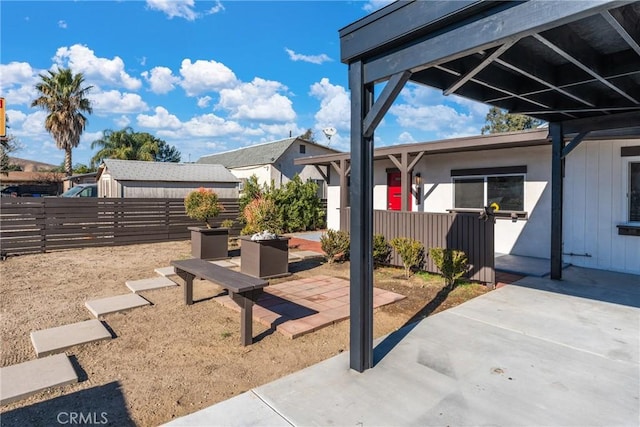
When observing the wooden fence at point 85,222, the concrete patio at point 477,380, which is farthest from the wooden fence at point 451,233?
the wooden fence at point 85,222

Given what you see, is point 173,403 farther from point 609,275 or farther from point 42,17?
point 42,17

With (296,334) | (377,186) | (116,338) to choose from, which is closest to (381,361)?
(296,334)

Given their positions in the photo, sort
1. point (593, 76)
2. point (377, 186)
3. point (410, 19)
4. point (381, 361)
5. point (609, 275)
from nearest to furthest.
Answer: point (410, 19)
point (381, 361)
point (593, 76)
point (609, 275)
point (377, 186)

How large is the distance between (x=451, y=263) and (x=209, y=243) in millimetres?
5189

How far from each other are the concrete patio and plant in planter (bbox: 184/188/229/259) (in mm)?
5367

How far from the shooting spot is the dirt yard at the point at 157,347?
8.15ft

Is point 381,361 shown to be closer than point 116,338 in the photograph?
Yes

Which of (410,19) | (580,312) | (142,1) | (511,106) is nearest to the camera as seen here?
(410,19)

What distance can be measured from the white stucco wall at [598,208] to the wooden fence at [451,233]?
113 inches

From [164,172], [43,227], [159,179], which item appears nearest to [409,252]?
[43,227]

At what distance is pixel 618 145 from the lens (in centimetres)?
661

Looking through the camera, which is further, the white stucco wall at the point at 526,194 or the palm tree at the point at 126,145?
the palm tree at the point at 126,145

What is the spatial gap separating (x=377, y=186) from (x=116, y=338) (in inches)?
349

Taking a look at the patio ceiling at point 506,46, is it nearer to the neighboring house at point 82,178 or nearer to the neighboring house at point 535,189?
the neighboring house at point 535,189
